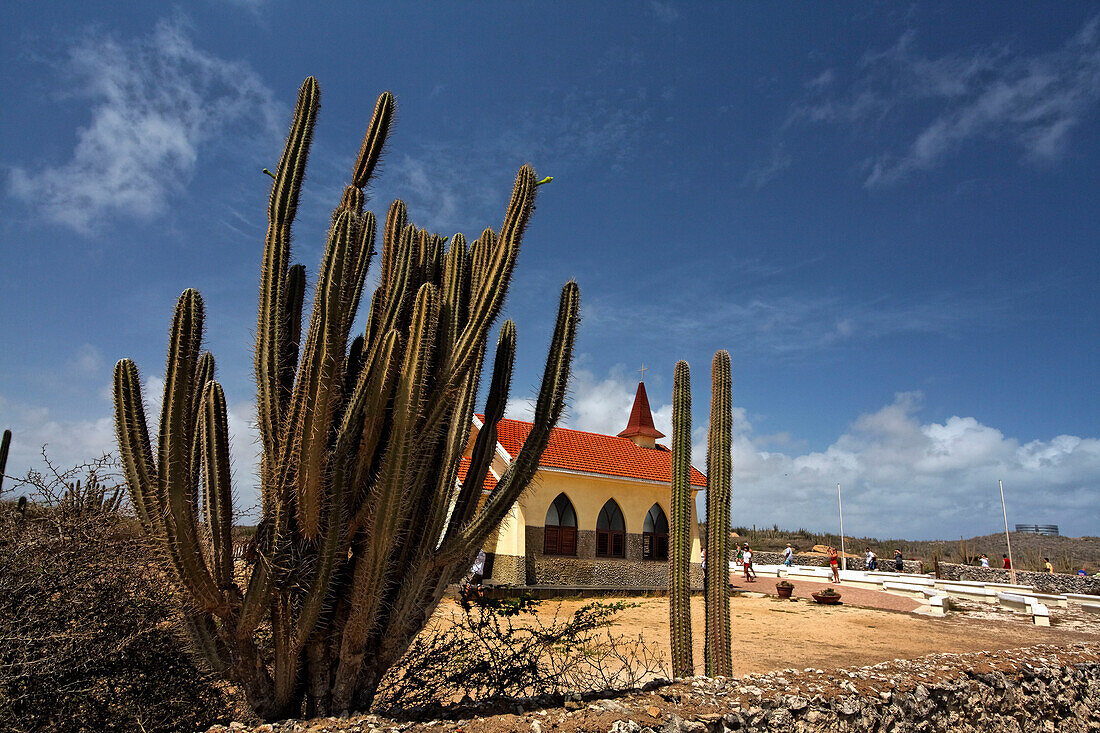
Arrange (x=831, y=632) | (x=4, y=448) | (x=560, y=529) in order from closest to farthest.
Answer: (x=4, y=448) < (x=831, y=632) < (x=560, y=529)

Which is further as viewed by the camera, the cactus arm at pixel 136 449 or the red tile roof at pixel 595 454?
the red tile roof at pixel 595 454

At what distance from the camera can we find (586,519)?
19266 millimetres

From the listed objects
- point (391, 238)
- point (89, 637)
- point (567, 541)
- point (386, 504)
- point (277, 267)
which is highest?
point (391, 238)

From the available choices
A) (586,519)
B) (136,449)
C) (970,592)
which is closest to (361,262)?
(136,449)

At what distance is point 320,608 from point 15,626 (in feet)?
6.50

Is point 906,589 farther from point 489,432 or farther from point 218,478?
point 218,478

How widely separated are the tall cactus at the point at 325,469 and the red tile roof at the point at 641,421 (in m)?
18.9

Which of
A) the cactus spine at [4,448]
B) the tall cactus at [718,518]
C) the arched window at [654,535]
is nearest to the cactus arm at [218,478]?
the tall cactus at [718,518]

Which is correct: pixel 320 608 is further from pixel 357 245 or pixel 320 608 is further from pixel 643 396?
pixel 643 396

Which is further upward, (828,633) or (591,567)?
(591,567)

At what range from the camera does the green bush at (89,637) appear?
4332 mm

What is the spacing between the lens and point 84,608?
477 cm

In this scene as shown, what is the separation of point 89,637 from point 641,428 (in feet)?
68.5

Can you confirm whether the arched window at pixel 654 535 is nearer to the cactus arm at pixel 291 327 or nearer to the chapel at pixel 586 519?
the chapel at pixel 586 519
